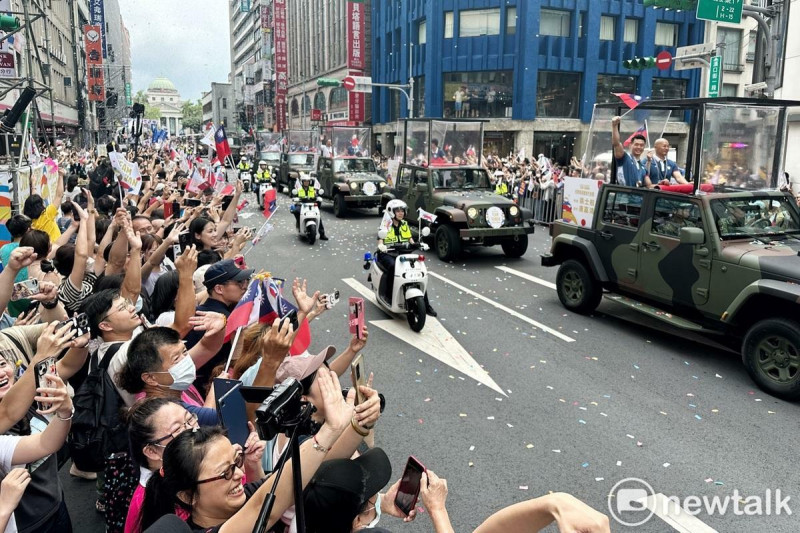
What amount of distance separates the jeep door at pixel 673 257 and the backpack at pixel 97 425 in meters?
6.19

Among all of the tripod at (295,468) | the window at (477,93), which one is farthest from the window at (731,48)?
the tripod at (295,468)

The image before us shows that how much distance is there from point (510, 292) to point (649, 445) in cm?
533

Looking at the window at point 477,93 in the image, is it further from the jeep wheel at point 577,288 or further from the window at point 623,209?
the window at point 623,209

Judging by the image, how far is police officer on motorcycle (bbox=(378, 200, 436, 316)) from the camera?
898cm

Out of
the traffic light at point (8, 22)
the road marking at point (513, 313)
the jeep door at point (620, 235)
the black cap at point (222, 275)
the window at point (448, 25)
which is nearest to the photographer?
the black cap at point (222, 275)

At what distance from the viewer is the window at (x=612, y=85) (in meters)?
37.8

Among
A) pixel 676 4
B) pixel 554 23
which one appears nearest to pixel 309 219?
pixel 676 4

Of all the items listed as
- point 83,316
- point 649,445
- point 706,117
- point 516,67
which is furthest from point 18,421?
point 516,67

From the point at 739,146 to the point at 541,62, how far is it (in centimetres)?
3100

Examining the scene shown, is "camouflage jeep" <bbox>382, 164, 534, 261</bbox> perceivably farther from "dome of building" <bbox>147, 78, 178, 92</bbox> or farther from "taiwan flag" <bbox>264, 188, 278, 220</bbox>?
"dome of building" <bbox>147, 78, 178, 92</bbox>

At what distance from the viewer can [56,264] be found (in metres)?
5.54

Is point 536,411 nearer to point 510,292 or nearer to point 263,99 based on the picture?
point 510,292

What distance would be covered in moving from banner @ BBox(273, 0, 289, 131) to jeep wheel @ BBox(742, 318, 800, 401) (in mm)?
69429

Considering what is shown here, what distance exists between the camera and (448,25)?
3856cm
